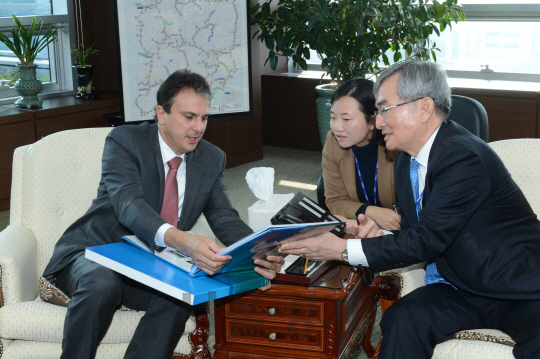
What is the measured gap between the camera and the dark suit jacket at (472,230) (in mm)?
1869

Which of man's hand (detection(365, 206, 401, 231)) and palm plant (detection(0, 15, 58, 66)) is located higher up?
palm plant (detection(0, 15, 58, 66))

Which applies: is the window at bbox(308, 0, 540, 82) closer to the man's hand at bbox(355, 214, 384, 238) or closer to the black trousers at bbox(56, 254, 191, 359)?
the man's hand at bbox(355, 214, 384, 238)

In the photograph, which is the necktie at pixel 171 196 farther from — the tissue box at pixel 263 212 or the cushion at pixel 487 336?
the cushion at pixel 487 336

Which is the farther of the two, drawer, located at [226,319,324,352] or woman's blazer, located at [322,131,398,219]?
woman's blazer, located at [322,131,398,219]

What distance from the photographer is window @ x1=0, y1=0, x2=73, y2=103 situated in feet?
15.7

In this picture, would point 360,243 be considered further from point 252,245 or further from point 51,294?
point 51,294

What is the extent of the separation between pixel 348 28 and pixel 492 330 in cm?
326

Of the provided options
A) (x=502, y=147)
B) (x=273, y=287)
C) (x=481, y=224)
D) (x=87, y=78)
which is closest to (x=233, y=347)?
(x=273, y=287)

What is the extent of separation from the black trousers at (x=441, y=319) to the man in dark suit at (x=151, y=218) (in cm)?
44

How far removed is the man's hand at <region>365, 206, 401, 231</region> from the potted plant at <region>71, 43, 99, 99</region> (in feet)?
9.99

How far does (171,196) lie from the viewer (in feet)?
7.53

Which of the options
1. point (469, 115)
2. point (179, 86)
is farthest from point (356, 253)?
point (469, 115)

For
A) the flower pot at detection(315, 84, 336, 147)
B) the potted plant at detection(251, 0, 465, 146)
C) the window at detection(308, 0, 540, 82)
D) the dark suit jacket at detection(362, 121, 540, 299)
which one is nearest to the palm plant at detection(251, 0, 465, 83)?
the potted plant at detection(251, 0, 465, 146)

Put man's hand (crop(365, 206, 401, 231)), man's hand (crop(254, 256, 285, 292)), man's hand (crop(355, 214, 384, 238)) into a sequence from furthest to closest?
man's hand (crop(365, 206, 401, 231)), man's hand (crop(355, 214, 384, 238)), man's hand (crop(254, 256, 285, 292))
